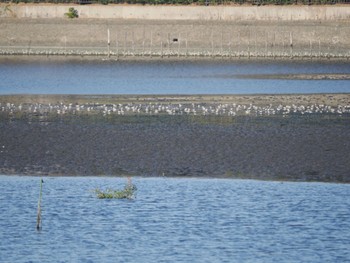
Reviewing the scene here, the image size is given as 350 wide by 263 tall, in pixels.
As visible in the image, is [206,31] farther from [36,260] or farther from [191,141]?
[36,260]

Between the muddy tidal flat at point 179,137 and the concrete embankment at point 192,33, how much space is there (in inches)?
1313

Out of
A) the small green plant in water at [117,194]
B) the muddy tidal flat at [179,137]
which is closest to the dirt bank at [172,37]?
the muddy tidal flat at [179,137]

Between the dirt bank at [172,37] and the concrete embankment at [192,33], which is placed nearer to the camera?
the concrete embankment at [192,33]

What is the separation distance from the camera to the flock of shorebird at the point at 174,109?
47.3m

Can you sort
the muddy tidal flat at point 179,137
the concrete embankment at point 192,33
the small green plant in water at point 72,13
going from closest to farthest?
1. the muddy tidal flat at point 179,137
2. the concrete embankment at point 192,33
3. the small green plant in water at point 72,13

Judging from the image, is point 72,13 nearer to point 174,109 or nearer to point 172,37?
point 172,37

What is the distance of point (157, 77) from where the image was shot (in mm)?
66438

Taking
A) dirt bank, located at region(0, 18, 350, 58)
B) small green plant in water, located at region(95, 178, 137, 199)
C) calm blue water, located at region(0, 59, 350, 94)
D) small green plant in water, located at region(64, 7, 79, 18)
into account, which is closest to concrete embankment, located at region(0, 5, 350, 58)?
dirt bank, located at region(0, 18, 350, 58)

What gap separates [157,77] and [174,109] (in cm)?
1838

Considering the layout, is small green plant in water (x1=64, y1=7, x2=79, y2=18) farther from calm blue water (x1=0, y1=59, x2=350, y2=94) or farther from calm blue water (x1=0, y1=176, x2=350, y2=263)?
calm blue water (x1=0, y1=176, x2=350, y2=263)

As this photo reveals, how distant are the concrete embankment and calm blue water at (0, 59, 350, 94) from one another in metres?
7.47

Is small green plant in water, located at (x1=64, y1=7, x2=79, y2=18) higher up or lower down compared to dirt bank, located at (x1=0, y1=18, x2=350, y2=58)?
higher up

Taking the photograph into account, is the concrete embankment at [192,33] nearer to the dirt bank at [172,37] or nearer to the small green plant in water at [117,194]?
the dirt bank at [172,37]

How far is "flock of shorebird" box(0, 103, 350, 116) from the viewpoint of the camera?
155 ft
